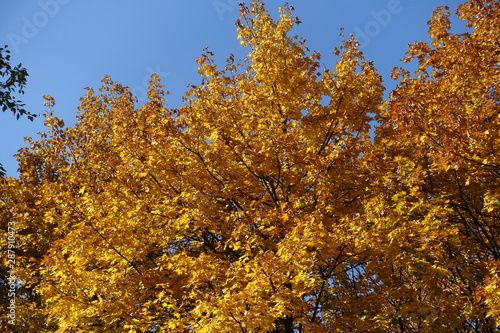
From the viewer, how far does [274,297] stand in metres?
5.13

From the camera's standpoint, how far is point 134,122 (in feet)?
37.1

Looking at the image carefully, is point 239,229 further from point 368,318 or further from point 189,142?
point 368,318

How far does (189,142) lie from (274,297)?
3.31 metres

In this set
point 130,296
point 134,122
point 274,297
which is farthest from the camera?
point 134,122

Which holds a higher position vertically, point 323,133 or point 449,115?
point 323,133

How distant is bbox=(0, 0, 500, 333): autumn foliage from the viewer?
20.6 ft

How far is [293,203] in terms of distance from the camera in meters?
7.28

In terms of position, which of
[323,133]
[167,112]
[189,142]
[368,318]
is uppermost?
[167,112]

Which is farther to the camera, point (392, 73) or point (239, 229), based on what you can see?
point (392, 73)

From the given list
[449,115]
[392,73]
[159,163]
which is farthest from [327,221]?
[392,73]

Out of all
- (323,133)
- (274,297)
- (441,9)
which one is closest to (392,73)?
(441,9)

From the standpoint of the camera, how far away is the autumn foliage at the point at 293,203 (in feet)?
20.6

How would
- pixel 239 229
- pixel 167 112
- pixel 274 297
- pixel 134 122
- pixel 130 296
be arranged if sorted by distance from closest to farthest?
pixel 274 297
pixel 239 229
pixel 130 296
pixel 167 112
pixel 134 122

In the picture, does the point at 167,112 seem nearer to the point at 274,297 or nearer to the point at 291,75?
the point at 291,75
